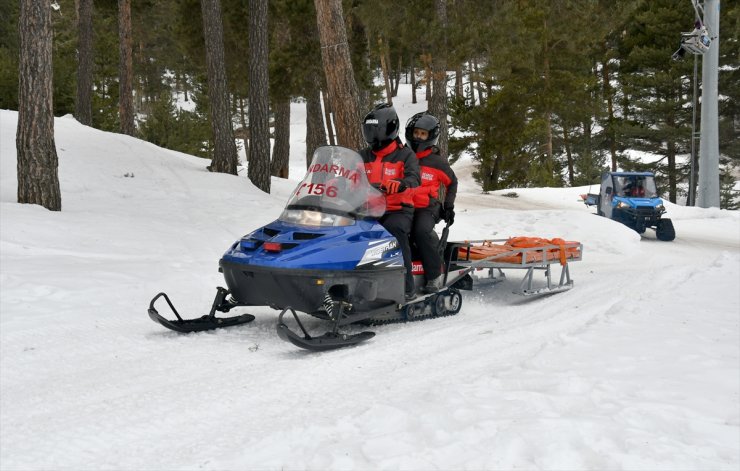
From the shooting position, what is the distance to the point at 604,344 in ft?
16.6

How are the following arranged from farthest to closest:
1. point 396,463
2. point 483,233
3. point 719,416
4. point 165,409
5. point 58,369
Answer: point 483,233
point 58,369
point 165,409
point 719,416
point 396,463

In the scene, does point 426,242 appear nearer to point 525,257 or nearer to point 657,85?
point 525,257

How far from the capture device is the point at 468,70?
2558 centimetres

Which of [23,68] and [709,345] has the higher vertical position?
[23,68]

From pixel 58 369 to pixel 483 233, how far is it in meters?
9.62

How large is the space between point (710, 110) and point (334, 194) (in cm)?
1759

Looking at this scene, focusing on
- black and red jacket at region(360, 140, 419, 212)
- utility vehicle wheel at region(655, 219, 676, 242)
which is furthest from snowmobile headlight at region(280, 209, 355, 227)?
utility vehicle wheel at region(655, 219, 676, 242)

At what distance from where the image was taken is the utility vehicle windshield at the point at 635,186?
51.7 feet

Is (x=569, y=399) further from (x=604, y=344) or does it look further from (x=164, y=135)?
(x=164, y=135)

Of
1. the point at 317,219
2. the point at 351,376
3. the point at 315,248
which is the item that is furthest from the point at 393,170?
the point at 351,376

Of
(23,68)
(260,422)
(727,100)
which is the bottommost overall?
(260,422)

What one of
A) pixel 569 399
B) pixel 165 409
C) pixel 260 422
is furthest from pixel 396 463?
pixel 165 409

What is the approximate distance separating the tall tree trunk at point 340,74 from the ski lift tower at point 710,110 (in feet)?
45.1

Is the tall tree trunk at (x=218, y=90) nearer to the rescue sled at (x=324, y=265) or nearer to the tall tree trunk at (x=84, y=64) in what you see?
the tall tree trunk at (x=84, y=64)
